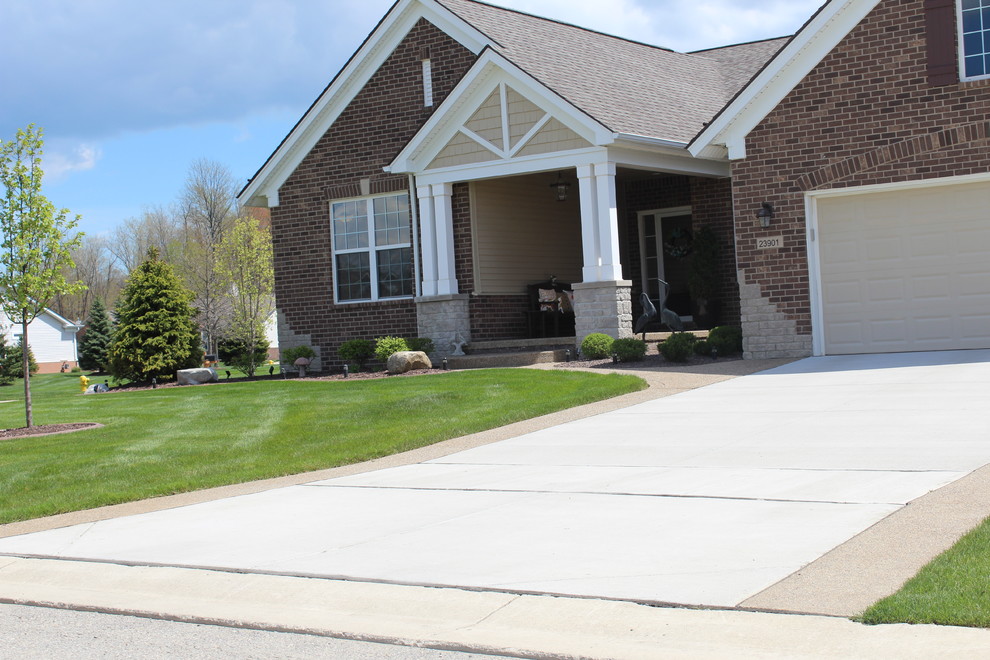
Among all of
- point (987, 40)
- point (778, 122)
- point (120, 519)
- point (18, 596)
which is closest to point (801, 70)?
point (778, 122)

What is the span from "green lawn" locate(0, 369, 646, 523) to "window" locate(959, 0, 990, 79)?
256 inches

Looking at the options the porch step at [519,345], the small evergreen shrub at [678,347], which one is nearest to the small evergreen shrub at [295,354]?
the porch step at [519,345]

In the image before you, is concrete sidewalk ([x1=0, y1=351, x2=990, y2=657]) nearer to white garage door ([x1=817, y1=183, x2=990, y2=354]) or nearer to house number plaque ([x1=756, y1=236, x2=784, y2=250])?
white garage door ([x1=817, y1=183, x2=990, y2=354])

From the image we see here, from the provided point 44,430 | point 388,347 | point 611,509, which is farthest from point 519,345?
point 611,509

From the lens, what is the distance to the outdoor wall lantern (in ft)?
54.3

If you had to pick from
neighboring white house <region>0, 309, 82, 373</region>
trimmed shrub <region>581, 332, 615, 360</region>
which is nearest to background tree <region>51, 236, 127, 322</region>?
neighboring white house <region>0, 309, 82, 373</region>

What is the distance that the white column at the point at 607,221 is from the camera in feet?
59.5

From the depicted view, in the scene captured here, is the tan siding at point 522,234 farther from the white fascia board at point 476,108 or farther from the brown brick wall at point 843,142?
the brown brick wall at point 843,142

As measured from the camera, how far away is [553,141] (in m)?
18.6

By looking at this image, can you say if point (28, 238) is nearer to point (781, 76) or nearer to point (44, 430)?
point (44, 430)

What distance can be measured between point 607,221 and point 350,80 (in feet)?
22.5

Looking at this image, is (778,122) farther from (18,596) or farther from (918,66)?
(18,596)

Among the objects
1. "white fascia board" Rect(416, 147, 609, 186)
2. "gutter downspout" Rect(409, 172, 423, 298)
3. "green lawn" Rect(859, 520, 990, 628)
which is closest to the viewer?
"green lawn" Rect(859, 520, 990, 628)

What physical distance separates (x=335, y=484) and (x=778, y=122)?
1029 centimetres
